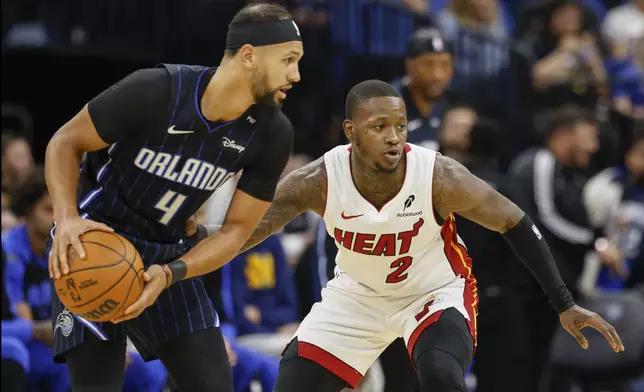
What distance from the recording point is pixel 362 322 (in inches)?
213

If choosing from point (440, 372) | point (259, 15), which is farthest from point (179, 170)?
point (440, 372)

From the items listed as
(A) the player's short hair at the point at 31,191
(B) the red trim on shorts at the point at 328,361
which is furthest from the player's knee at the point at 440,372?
(A) the player's short hair at the point at 31,191

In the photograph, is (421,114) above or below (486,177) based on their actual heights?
above

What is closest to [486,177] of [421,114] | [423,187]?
[421,114]

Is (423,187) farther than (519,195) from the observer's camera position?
No

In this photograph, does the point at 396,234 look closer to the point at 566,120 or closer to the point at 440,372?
the point at 440,372

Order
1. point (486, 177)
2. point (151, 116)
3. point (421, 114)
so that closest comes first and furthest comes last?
point (151, 116)
point (421, 114)
point (486, 177)

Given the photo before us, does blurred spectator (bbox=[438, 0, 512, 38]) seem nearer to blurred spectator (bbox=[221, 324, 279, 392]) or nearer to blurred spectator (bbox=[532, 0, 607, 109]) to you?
blurred spectator (bbox=[532, 0, 607, 109])

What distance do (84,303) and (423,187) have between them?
5.31 feet

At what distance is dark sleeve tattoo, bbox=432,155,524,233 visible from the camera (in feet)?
17.1

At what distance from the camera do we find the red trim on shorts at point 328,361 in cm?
528

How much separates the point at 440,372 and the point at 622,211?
5342 mm

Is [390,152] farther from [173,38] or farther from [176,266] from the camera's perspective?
[173,38]

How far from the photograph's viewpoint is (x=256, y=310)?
869 centimetres
